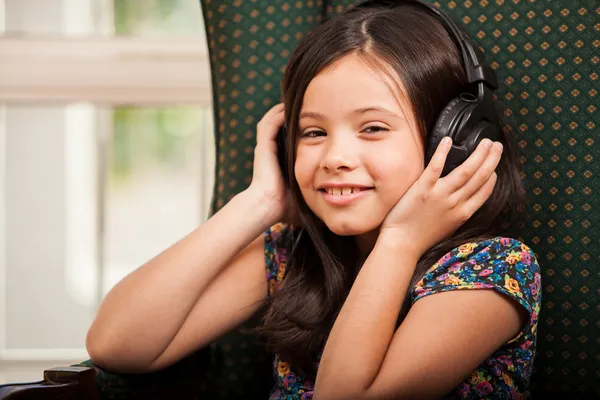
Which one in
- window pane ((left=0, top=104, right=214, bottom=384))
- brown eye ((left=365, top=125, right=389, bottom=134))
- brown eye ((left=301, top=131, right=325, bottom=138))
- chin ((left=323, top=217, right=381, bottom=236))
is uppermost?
brown eye ((left=365, top=125, right=389, bottom=134))

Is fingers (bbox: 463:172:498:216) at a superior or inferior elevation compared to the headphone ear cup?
inferior

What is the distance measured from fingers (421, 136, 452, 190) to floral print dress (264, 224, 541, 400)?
0.12 meters

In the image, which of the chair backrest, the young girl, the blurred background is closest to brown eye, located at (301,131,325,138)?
the young girl

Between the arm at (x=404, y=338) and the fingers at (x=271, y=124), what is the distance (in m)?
0.39

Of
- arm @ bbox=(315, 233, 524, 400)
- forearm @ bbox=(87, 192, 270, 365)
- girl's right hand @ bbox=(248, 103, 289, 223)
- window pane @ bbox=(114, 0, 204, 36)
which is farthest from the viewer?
window pane @ bbox=(114, 0, 204, 36)

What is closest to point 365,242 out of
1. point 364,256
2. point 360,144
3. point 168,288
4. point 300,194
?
point 364,256

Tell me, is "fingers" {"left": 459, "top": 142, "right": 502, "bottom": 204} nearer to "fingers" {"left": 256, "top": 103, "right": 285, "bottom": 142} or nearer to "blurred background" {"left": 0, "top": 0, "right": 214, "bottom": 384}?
"fingers" {"left": 256, "top": 103, "right": 285, "bottom": 142}

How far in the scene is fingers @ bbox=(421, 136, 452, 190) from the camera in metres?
1.11

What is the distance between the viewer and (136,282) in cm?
127

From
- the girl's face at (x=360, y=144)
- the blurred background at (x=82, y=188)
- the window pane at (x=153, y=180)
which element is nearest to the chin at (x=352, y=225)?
the girl's face at (x=360, y=144)

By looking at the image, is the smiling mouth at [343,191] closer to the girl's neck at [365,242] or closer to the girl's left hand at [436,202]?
the girl's left hand at [436,202]

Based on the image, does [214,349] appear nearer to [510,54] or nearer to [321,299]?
[321,299]

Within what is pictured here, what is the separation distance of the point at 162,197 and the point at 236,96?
92 centimetres

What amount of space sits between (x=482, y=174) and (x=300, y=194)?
34cm
